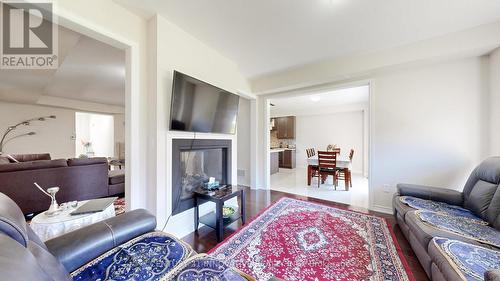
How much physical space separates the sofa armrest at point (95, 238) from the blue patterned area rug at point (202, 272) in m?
0.49

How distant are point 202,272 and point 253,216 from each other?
5.95 feet

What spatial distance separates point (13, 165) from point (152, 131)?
2259mm

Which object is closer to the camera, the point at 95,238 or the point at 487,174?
the point at 95,238

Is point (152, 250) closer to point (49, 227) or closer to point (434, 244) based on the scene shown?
point (49, 227)

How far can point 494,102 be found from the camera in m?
2.19

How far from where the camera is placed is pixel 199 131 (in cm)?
239

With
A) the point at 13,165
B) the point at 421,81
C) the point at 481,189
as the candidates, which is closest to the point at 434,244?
the point at 481,189

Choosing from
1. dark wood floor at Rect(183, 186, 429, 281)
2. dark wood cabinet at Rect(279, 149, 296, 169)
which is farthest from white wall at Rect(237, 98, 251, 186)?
dark wood cabinet at Rect(279, 149, 296, 169)

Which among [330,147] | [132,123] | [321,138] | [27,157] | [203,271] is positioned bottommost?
[203,271]

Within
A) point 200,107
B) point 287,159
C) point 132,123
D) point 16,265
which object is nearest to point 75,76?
point 132,123

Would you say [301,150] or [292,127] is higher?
[292,127]

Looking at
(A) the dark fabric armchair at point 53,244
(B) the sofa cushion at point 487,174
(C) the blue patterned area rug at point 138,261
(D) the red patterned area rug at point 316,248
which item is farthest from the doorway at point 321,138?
(A) the dark fabric armchair at point 53,244

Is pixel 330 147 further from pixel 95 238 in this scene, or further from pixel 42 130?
pixel 42 130

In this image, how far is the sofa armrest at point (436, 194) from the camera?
1997mm
